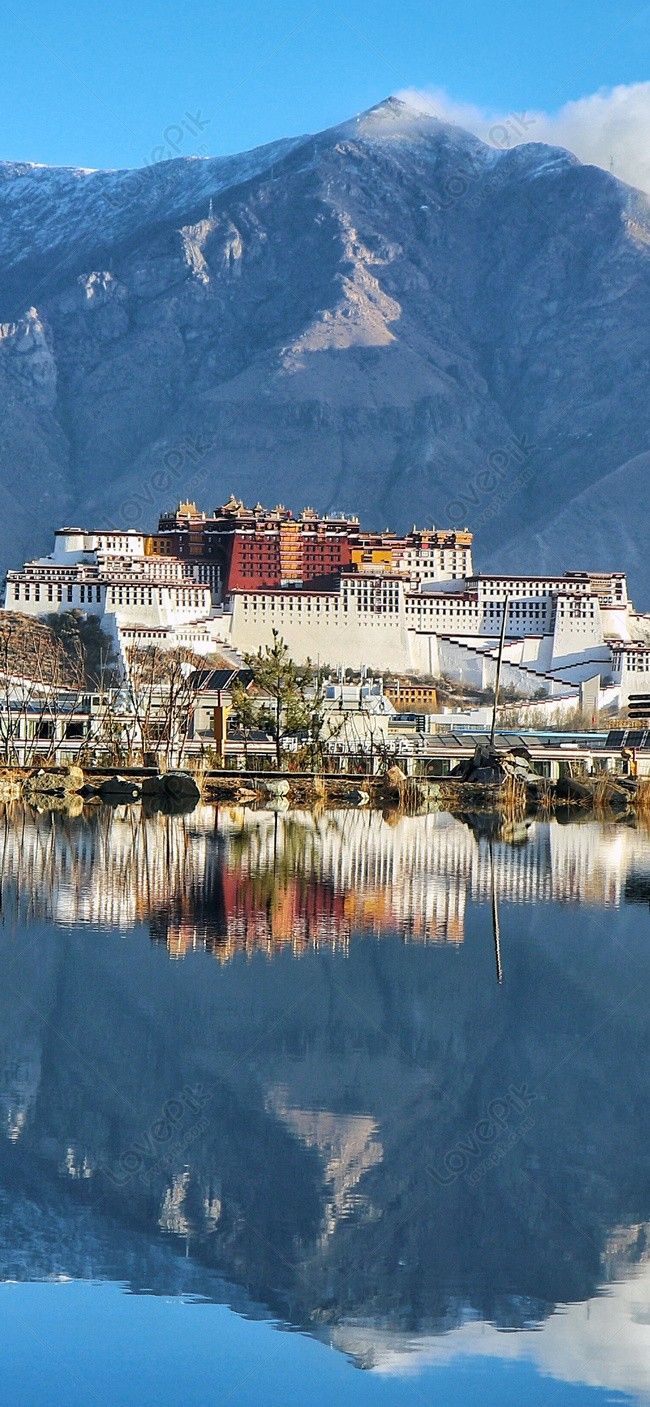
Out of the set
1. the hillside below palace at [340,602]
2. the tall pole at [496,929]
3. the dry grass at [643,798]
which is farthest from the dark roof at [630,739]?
the hillside below palace at [340,602]

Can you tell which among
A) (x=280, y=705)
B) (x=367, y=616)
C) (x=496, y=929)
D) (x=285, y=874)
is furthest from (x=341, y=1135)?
(x=367, y=616)

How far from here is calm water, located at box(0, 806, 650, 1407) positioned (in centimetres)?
881

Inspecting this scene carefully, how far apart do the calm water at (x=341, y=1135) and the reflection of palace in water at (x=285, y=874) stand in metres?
0.11

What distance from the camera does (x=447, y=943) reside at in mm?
17516

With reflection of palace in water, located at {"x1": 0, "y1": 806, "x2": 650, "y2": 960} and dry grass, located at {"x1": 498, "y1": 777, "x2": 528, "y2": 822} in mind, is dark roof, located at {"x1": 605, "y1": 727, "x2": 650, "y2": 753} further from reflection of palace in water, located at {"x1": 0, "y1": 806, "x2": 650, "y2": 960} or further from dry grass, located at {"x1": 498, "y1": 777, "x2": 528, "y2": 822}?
reflection of palace in water, located at {"x1": 0, "y1": 806, "x2": 650, "y2": 960}

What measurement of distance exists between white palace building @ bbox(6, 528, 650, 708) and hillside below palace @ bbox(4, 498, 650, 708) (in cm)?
7

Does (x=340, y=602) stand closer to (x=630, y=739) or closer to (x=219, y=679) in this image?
(x=219, y=679)

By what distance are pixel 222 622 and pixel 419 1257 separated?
7974 cm

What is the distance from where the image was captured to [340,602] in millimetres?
90312

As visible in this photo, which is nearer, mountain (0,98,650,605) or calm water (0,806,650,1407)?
calm water (0,806,650,1407)

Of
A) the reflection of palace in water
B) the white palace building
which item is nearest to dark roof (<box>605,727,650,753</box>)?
the reflection of palace in water

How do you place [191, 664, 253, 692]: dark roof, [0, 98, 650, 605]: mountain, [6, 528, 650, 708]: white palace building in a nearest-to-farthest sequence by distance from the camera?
[191, 664, 253, 692]: dark roof → [6, 528, 650, 708]: white palace building → [0, 98, 650, 605]: mountain

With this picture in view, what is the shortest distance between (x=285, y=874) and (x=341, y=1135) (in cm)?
1152

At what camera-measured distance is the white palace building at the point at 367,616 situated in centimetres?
8550
